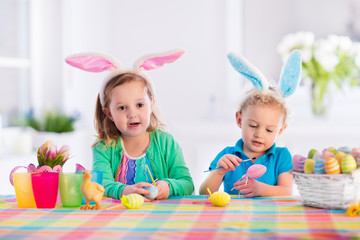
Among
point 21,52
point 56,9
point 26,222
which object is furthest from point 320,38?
point 26,222

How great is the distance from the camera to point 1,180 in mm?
2391

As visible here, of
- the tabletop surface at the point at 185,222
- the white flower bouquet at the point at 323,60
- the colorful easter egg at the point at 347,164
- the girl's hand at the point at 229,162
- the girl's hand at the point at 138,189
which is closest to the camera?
the tabletop surface at the point at 185,222

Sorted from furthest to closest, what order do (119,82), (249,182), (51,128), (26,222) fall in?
(51,128) < (119,82) < (249,182) < (26,222)

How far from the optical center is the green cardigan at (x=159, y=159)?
1.59m

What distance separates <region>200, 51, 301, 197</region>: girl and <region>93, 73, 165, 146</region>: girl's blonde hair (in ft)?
0.90

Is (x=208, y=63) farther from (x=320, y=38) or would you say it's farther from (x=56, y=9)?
(x=56, y=9)

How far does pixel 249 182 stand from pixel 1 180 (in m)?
1.46

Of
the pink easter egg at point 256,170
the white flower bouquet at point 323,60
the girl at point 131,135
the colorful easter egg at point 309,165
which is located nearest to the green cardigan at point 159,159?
the girl at point 131,135

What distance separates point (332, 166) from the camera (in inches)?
45.3

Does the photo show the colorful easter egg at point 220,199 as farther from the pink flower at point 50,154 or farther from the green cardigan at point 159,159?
the pink flower at point 50,154

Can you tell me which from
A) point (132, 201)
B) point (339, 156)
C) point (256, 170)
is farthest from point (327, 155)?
point (132, 201)

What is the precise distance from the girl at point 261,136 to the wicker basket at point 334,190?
0.25 m

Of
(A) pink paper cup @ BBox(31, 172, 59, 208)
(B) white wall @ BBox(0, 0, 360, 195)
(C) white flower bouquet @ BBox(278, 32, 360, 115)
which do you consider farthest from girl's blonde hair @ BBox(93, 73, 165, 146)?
(C) white flower bouquet @ BBox(278, 32, 360, 115)

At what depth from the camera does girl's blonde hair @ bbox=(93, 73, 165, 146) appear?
157 centimetres
